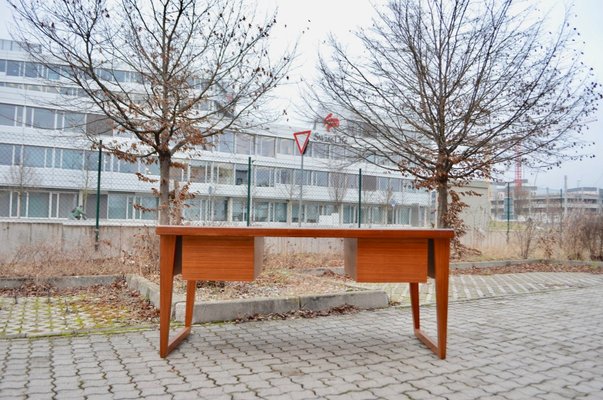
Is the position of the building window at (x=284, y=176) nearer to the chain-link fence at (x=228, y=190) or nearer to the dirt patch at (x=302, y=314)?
the chain-link fence at (x=228, y=190)

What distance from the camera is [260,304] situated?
183 inches

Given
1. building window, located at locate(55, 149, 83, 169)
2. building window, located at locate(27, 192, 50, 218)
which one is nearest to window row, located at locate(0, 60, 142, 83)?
building window, located at locate(27, 192, 50, 218)

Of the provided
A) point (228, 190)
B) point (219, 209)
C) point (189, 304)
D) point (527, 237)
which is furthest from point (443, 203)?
point (189, 304)

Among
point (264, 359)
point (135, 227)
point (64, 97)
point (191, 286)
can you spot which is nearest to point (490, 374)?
point (264, 359)

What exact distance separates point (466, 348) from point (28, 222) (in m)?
7.25

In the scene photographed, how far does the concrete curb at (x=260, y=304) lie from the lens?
4.42 m

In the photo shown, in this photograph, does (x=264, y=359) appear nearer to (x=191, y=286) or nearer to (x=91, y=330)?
(x=191, y=286)

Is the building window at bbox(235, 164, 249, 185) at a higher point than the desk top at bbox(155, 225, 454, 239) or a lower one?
higher

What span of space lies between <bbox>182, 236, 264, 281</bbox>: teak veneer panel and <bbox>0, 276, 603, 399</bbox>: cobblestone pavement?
1.92 ft

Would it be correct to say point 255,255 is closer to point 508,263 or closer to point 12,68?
point 508,263

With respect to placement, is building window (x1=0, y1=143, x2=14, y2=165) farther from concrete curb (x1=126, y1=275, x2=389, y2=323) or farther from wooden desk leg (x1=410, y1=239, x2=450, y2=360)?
wooden desk leg (x1=410, y1=239, x2=450, y2=360)

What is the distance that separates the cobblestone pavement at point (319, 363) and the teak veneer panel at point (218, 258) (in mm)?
585

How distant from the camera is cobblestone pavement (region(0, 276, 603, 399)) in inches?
104

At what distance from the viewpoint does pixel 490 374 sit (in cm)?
297
